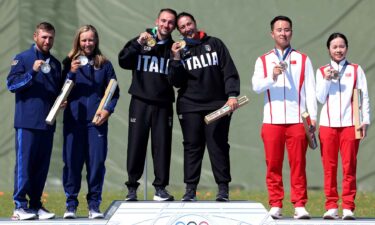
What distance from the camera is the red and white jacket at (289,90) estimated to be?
325 inches

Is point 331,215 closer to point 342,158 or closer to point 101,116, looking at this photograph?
point 342,158

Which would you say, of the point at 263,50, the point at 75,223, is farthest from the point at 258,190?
the point at 75,223

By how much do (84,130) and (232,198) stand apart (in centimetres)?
375

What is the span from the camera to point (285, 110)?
826cm

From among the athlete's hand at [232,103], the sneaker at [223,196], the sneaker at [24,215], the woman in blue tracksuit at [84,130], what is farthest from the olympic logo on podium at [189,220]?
the sneaker at [24,215]

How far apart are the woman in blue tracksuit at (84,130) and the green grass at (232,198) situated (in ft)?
6.42

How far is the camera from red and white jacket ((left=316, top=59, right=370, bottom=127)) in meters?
8.39

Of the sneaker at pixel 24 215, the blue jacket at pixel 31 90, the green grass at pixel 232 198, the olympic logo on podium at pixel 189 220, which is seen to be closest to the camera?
the olympic logo on podium at pixel 189 220

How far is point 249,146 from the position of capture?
12227mm

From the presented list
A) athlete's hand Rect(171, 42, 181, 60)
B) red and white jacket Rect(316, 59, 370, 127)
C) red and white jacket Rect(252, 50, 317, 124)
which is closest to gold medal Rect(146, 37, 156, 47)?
athlete's hand Rect(171, 42, 181, 60)

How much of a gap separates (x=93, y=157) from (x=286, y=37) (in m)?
1.93

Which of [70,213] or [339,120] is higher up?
[339,120]

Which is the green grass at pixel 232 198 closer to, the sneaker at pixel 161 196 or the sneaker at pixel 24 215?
the sneaker at pixel 161 196

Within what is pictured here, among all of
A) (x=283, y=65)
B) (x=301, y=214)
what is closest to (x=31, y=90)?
(x=283, y=65)
